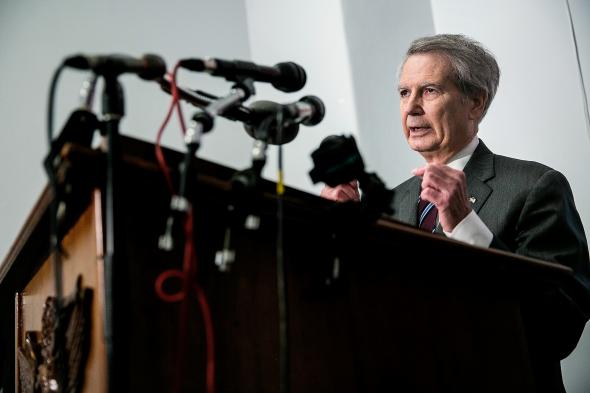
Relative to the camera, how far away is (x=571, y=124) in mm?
1999

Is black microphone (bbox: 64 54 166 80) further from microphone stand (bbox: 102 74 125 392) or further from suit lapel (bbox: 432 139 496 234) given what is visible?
suit lapel (bbox: 432 139 496 234)

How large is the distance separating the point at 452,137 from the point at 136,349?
1.44 m

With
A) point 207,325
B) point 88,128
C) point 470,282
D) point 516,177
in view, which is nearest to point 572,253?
point 516,177

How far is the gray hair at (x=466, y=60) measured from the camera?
196 centimetres

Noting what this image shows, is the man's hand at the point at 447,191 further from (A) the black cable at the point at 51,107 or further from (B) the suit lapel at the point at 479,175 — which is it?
(A) the black cable at the point at 51,107

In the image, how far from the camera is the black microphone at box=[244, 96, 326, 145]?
2.79 ft

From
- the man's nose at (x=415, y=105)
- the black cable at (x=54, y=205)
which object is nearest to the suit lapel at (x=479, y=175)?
the man's nose at (x=415, y=105)

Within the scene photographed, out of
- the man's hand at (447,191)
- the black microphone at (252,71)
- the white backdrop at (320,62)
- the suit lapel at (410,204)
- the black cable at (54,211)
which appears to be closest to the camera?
the black cable at (54,211)

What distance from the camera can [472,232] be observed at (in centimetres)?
134

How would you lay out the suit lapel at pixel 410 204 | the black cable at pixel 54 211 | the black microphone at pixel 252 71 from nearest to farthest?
the black cable at pixel 54 211 < the black microphone at pixel 252 71 < the suit lapel at pixel 410 204

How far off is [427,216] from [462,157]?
0.88 ft

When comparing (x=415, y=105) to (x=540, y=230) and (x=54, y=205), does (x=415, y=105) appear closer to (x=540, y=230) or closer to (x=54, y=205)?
(x=540, y=230)

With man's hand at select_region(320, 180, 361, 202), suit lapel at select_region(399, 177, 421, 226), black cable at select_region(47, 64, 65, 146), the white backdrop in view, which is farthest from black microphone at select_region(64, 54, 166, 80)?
the white backdrop

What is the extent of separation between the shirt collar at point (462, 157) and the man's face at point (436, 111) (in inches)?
0.5
